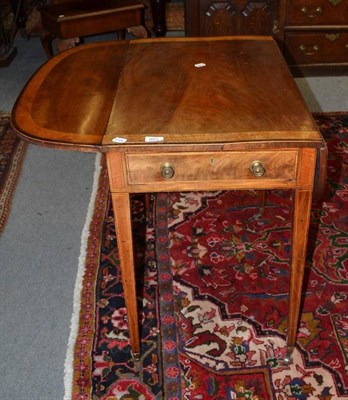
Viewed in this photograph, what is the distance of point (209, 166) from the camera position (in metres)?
1.43

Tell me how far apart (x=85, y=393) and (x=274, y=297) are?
764mm

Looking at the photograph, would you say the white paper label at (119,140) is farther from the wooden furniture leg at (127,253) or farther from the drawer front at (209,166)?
the wooden furniture leg at (127,253)

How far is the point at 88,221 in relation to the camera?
247 cm

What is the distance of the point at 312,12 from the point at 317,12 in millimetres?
31

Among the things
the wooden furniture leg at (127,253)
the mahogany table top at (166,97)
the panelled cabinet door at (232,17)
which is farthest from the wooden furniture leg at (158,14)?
the wooden furniture leg at (127,253)

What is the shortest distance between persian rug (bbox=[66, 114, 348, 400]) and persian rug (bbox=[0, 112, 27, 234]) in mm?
449

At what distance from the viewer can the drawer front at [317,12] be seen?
3.43 metres

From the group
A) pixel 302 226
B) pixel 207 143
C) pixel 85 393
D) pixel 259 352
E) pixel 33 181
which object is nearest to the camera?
pixel 207 143

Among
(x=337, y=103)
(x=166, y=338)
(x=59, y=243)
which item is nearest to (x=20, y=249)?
(x=59, y=243)

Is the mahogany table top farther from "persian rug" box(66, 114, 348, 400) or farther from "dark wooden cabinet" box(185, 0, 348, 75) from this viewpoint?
"dark wooden cabinet" box(185, 0, 348, 75)

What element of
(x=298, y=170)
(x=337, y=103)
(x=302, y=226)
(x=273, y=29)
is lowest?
(x=337, y=103)

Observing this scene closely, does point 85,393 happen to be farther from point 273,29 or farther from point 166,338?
point 273,29

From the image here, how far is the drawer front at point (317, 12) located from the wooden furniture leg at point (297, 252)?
92.3 inches

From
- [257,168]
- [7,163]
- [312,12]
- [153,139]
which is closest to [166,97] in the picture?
[153,139]
